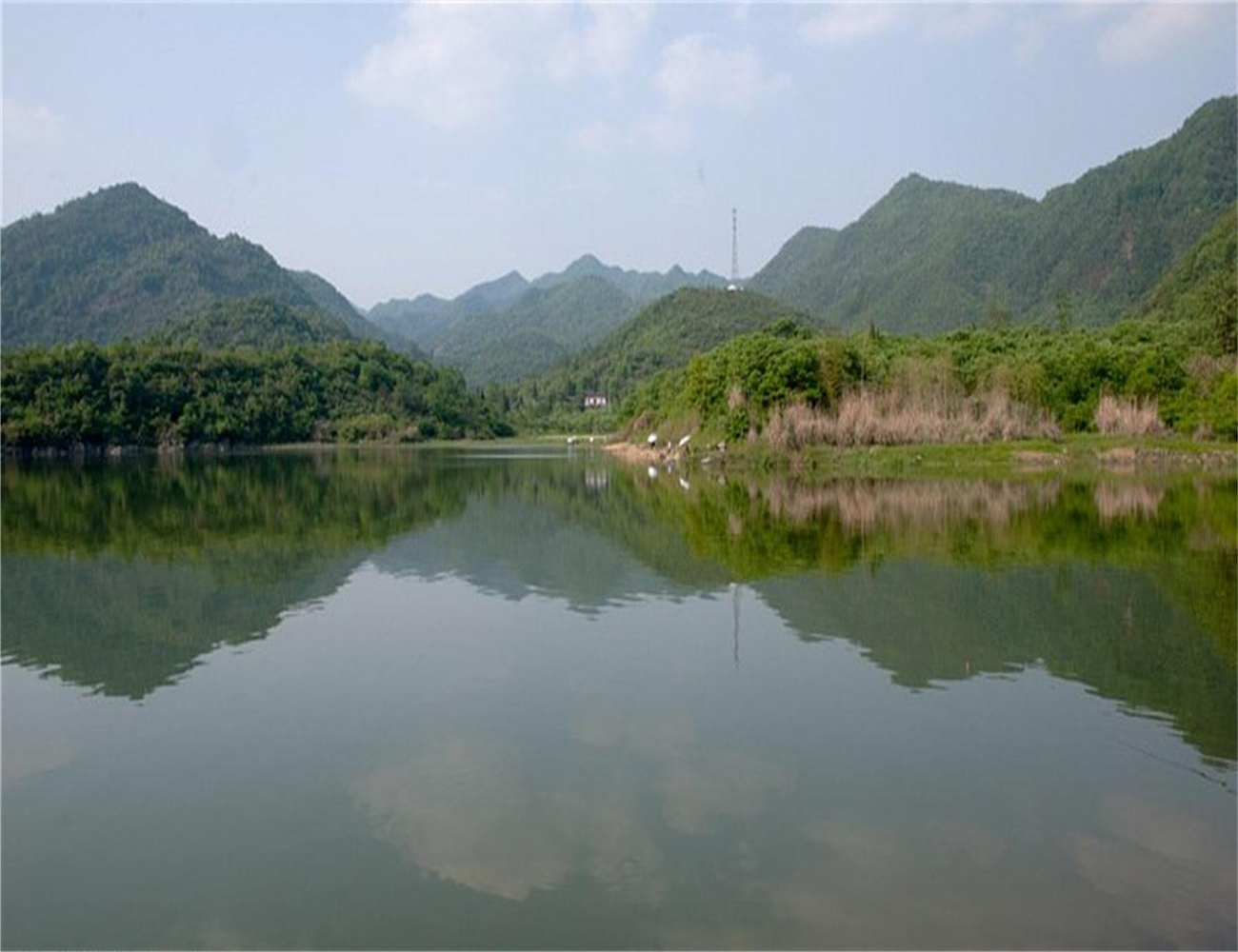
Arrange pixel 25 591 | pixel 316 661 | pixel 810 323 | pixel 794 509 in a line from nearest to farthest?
pixel 316 661 → pixel 25 591 → pixel 794 509 → pixel 810 323

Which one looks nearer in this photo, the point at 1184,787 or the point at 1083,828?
the point at 1083,828

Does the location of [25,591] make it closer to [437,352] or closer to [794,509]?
[794,509]

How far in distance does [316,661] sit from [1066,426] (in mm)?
39853

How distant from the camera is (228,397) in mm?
75438

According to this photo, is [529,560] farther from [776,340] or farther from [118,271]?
[118,271]

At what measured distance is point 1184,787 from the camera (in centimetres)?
654

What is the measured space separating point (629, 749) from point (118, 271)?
480ft

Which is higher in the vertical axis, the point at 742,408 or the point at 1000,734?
the point at 742,408

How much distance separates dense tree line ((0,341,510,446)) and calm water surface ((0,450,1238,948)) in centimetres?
5438

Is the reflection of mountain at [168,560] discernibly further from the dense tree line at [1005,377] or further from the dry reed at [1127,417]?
the dry reed at [1127,417]

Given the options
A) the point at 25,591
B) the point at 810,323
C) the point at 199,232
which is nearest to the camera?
the point at 25,591

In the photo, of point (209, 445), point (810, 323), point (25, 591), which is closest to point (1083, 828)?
point (25, 591)

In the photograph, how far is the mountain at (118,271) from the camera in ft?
408

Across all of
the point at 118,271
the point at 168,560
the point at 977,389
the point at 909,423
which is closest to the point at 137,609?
the point at 168,560
